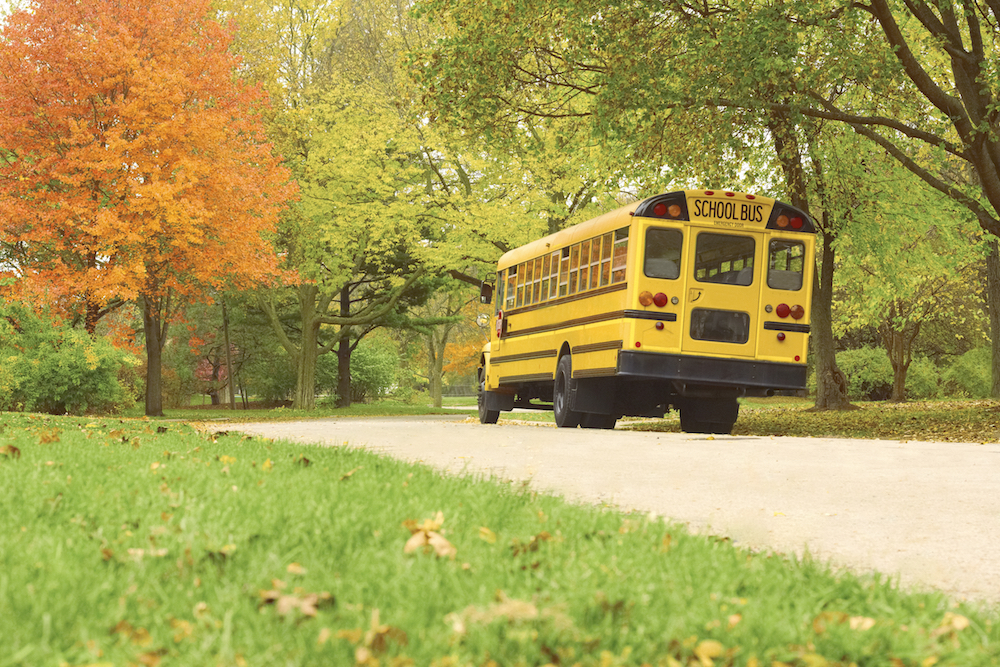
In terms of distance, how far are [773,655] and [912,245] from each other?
22.3 m

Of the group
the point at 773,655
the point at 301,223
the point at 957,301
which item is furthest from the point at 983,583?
the point at 957,301

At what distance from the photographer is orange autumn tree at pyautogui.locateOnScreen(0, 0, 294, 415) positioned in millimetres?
18375

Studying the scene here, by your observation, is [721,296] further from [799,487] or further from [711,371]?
[799,487]

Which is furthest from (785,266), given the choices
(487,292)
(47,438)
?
(47,438)

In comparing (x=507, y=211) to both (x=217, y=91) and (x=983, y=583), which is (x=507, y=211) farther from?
(x=983, y=583)

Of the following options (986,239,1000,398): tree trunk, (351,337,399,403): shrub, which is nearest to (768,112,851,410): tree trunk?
(986,239,1000,398): tree trunk

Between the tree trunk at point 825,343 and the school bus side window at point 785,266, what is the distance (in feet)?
30.2

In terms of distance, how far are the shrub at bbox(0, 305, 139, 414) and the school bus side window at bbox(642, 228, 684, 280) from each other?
1219 cm

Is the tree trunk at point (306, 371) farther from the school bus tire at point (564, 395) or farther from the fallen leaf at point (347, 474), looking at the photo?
the fallen leaf at point (347, 474)

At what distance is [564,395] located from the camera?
1538cm

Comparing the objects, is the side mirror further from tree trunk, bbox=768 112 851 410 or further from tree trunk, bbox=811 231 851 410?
tree trunk, bbox=811 231 851 410

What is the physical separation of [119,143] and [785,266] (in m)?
12.0

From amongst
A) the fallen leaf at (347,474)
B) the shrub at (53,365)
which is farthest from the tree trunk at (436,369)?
the fallen leaf at (347,474)

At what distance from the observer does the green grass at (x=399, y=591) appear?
299 cm
